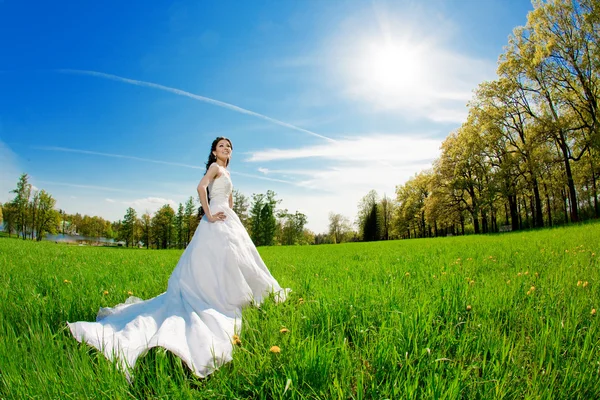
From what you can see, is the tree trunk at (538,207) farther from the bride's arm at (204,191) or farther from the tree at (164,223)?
the tree at (164,223)

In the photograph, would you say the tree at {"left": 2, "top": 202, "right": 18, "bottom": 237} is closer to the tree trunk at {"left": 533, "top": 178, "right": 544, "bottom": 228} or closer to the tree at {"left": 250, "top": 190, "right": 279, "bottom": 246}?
the tree at {"left": 250, "top": 190, "right": 279, "bottom": 246}

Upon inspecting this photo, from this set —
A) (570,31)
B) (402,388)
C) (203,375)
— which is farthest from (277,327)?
(570,31)

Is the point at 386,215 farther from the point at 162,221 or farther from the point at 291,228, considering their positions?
the point at 162,221

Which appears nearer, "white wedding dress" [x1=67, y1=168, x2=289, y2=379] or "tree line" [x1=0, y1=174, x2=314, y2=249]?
"white wedding dress" [x1=67, y1=168, x2=289, y2=379]

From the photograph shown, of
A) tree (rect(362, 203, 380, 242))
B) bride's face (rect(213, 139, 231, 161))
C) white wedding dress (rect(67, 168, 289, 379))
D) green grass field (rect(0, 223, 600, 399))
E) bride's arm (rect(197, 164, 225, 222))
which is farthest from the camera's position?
tree (rect(362, 203, 380, 242))

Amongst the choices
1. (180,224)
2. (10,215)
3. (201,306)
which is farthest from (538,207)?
(10,215)

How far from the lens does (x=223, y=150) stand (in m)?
5.57

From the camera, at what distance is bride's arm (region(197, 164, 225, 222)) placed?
4.93 m

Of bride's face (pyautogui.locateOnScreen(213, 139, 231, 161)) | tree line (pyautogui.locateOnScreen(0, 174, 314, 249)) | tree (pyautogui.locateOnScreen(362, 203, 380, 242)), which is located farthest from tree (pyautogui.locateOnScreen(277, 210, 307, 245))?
bride's face (pyautogui.locateOnScreen(213, 139, 231, 161))

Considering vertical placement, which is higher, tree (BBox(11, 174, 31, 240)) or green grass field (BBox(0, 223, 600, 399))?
tree (BBox(11, 174, 31, 240))

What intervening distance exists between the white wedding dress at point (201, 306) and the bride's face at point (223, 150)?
0.33 meters

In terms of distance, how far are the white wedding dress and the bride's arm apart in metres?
0.09

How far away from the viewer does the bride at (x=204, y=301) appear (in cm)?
273

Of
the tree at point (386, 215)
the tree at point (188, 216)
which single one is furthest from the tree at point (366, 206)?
the tree at point (188, 216)
